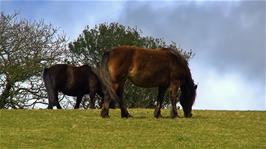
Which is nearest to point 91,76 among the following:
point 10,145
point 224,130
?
point 224,130

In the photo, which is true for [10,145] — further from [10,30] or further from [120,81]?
[10,30]

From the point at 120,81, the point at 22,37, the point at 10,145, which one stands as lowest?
the point at 10,145

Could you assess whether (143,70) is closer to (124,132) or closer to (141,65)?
(141,65)

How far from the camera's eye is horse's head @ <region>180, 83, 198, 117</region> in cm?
1834

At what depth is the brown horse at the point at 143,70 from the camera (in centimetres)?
1641

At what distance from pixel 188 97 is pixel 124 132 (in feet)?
16.9

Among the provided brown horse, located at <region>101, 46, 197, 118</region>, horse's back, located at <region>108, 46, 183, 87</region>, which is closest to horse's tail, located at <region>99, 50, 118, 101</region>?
brown horse, located at <region>101, 46, 197, 118</region>

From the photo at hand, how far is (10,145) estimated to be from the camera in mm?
12180

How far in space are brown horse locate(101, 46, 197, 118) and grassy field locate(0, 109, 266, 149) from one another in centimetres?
93

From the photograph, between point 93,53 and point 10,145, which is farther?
point 93,53

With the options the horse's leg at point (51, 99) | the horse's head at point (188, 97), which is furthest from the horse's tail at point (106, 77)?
the horse's leg at point (51, 99)

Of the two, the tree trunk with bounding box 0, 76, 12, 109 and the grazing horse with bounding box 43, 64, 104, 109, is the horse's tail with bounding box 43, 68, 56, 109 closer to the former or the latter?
the grazing horse with bounding box 43, 64, 104, 109

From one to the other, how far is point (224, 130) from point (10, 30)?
2130 centimetres

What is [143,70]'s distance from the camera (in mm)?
16781
